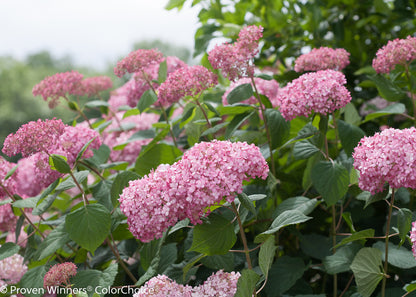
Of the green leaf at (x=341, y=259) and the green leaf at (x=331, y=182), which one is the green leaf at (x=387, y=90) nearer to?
the green leaf at (x=331, y=182)

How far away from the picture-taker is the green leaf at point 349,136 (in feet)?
3.96

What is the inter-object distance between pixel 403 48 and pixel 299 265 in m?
0.66

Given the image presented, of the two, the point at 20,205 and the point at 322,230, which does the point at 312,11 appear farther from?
the point at 20,205

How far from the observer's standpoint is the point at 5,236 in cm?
150

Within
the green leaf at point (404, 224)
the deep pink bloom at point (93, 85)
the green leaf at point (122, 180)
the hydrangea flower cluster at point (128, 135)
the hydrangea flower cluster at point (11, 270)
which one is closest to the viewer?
the green leaf at point (404, 224)

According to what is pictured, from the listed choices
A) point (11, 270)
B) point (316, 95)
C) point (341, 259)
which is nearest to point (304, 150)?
point (316, 95)

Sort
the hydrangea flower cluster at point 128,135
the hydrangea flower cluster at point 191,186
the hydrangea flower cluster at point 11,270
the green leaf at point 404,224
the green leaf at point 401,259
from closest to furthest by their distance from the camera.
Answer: the hydrangea flower cluster at point 191,186
the green leaf at point 404,224
the green leaf at point 401,259
the hydrangea flower cluster at point 11,270
the hydrangea flower cluster at point 128,135

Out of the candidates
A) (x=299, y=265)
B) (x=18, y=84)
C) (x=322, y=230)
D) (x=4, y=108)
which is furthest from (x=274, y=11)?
(x=18, y=84)

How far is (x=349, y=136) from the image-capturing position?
1221mm

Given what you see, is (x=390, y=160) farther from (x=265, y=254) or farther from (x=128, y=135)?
(x=128, y=135)

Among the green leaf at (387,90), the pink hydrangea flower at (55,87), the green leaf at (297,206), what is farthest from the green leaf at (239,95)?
the pink hydrangea flower at (55,87)

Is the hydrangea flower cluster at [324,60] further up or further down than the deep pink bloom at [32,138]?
further down

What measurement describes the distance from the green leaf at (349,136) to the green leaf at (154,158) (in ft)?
1.58

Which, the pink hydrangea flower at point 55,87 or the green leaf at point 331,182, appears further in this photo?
the pink hydrangea flower at point 55,87
